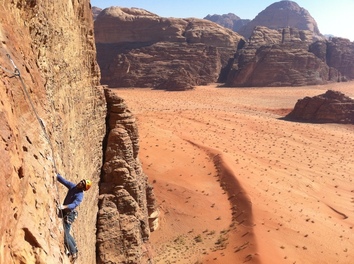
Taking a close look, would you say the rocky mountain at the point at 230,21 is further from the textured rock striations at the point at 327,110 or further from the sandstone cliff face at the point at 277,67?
the textured rock striations at the point at 327,110

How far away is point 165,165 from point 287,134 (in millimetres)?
15864

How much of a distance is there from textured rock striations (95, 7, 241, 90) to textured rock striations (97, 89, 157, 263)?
162 ft

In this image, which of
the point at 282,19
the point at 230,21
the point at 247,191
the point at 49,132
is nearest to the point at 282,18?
the point at 282,19

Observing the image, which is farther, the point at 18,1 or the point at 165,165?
the point at 165,165

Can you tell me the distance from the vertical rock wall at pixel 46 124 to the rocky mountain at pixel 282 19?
123 m

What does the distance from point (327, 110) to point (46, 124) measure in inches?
1548

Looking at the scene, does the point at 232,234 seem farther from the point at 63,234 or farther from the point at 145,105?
the point at 145,105

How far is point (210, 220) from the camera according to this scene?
15.6 metres

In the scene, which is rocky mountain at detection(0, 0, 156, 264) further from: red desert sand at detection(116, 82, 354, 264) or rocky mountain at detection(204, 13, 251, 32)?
rocky mountain at detection(204, 13, 251, 32)

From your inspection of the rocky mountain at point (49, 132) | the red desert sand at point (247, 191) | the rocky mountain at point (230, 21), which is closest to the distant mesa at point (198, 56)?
the red desert sand at point (247, 191)

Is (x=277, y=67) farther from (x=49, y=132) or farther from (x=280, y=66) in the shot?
(x=49, y=132)

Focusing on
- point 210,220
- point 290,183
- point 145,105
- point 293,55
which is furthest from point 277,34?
point 210,220

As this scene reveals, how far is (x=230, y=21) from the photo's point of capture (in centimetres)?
17900

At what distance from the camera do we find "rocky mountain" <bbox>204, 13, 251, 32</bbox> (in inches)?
6875
